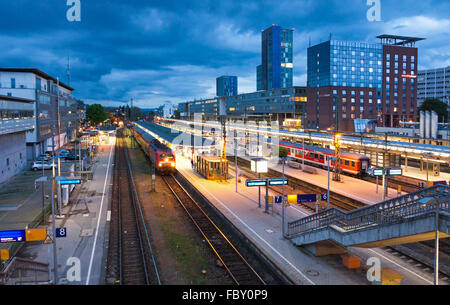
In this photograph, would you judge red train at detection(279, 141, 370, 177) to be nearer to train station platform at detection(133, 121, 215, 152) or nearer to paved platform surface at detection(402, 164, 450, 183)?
paved platform surface at detection(402, 164, 450, 183)

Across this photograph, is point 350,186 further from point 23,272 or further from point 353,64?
point 353,64

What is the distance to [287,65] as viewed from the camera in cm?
19162

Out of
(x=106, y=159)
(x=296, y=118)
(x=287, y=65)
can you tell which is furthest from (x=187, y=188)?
(x=287, y=65)

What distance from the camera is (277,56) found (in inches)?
7416

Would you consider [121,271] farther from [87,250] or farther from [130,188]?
[130,188]

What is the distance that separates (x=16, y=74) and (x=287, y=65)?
156m

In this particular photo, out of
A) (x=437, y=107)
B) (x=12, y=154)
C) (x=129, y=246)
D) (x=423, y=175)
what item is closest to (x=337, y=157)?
(x=423, y=175)

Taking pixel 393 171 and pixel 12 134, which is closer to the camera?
pixel 393 171

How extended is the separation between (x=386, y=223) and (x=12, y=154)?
139 feet


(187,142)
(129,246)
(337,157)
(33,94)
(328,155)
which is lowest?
(129,246)

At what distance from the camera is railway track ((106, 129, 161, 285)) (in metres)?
16.5

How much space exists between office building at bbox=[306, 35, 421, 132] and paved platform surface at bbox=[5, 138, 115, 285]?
79.1 meters

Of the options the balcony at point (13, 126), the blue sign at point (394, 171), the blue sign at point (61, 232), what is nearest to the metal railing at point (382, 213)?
the blue sign at point (394, 171)

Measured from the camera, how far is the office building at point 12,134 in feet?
122
